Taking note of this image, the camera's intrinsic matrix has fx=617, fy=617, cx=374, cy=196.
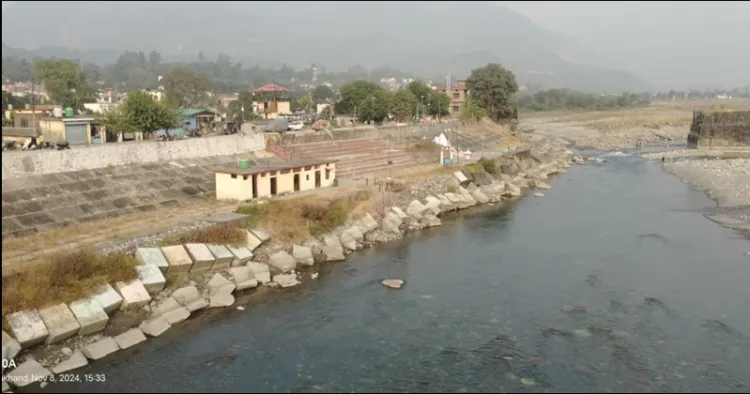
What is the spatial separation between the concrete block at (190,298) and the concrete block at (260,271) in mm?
2512

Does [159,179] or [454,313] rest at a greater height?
[159,179]

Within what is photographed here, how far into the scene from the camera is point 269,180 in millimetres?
28719

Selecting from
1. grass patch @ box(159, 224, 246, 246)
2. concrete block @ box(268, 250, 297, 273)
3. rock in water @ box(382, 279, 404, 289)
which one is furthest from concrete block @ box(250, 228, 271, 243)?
rock in water @ box(382, 279, 404, 289)

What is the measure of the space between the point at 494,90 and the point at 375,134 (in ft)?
93.3

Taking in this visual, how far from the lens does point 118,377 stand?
14.3 m

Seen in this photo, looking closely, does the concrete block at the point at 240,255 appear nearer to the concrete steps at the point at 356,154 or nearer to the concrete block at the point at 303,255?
the concrete block at the point at 303,255

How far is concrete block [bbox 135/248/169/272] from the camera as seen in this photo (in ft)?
63.3

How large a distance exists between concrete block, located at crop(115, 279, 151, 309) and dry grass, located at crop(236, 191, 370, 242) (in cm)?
639

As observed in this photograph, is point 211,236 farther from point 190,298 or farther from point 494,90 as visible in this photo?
point 494,90

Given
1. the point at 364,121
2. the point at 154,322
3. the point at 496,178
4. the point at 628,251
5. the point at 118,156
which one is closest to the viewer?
the point at 154,322

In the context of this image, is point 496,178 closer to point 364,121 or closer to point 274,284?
point 364,121

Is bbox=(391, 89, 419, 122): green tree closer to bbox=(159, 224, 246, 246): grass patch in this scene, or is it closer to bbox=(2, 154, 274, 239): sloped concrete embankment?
bbox=(2, 154, 274, 239): sloped concrete embankment

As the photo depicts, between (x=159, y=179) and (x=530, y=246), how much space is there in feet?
55.1

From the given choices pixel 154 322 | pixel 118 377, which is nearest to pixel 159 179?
pixel 154 322
